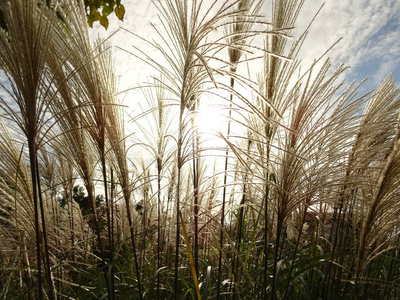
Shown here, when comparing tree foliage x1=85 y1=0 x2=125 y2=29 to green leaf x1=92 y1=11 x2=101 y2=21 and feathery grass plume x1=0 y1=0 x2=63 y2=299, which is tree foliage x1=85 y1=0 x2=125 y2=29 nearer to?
green leaf x1=92 y1=11 x2=101 y2=21

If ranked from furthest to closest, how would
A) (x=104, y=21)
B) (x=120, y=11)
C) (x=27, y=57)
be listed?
1. (x=104, y=21)
2. (x=120, y=11)
3. (x=27, y=57)

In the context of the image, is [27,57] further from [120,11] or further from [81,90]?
[120,11]

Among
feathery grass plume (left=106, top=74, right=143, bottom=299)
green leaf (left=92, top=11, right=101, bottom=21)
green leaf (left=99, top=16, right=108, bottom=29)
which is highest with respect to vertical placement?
green leaf (left=92, top=11, right=101, bottom=21)

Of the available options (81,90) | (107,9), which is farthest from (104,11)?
(81,90)

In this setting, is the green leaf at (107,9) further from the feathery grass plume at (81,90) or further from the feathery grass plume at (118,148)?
the feathery grass plume at (118,148)

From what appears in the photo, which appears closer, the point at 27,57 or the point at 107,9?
the point at 27,57

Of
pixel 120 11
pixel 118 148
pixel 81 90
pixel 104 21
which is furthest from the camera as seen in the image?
pixel 104 21

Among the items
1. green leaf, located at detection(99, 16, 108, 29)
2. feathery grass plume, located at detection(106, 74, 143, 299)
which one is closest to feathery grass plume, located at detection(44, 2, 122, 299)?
feathery grass plume, located at detection(106, 74, 143, 299)

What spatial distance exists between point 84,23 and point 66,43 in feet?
0.61

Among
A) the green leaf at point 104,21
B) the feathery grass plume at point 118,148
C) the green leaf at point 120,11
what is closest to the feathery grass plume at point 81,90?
the feathery grass plume at point 118,148

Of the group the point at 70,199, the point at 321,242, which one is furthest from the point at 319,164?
the point at 70,199

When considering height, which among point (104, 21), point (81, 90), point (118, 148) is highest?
point (104, 21)

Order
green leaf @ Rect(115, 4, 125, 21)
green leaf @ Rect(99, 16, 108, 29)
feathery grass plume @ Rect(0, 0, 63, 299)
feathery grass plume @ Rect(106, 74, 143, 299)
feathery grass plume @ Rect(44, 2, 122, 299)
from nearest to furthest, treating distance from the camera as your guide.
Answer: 1. feathery grass plume @ Rect(0, 0, 63, 299)
2. feathery grass plume @ Rect(44, 2, 122, 299)
3. feathery grass plume @ Rect(106, 74, 143, 299)
4. green leaf @ Rect(115, 4, 125, 21)
5. green leaf @ Rect(99, 16, 108, 29)

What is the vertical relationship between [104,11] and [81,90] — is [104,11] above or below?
above
